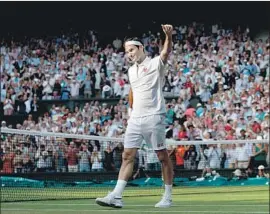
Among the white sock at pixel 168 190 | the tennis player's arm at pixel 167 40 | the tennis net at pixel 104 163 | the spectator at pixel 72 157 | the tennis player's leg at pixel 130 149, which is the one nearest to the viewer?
the tennis player's arm at pixel 167 40

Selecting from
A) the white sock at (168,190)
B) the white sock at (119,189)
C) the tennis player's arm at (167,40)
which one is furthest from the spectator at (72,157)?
the tennis player's arm at (167,40)

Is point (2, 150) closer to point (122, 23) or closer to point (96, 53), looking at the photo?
point (96, 53)

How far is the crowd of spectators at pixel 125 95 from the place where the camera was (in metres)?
20.2

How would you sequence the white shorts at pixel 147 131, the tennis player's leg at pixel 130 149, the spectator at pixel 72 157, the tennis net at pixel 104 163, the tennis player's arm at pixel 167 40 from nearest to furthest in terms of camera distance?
the tennis player's arm at pixel 167 40
the tennis player's leg at pixel 130 149
the white shorts at pixel 147 131
the tennis net at pixel 104 163
the spectator at pixel 72 157

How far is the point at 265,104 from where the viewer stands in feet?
80.9

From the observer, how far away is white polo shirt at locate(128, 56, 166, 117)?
31.2 feet

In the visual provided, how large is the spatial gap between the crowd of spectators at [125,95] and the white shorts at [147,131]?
33.3 feet

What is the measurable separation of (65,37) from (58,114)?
23.1ft

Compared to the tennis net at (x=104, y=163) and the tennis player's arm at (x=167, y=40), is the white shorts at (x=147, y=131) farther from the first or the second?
the tennis net at (x=104, y=163)

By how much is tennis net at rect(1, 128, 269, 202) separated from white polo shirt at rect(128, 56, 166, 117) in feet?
27.5

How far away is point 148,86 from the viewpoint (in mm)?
9531

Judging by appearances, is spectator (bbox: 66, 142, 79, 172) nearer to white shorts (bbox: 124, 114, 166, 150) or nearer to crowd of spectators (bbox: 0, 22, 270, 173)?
crowd of spectators (bbox: 0, 22, 270, 173)

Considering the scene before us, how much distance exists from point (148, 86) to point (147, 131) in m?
0.52

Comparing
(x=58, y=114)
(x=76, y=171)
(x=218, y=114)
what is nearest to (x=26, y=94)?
(x=58, y=114)
